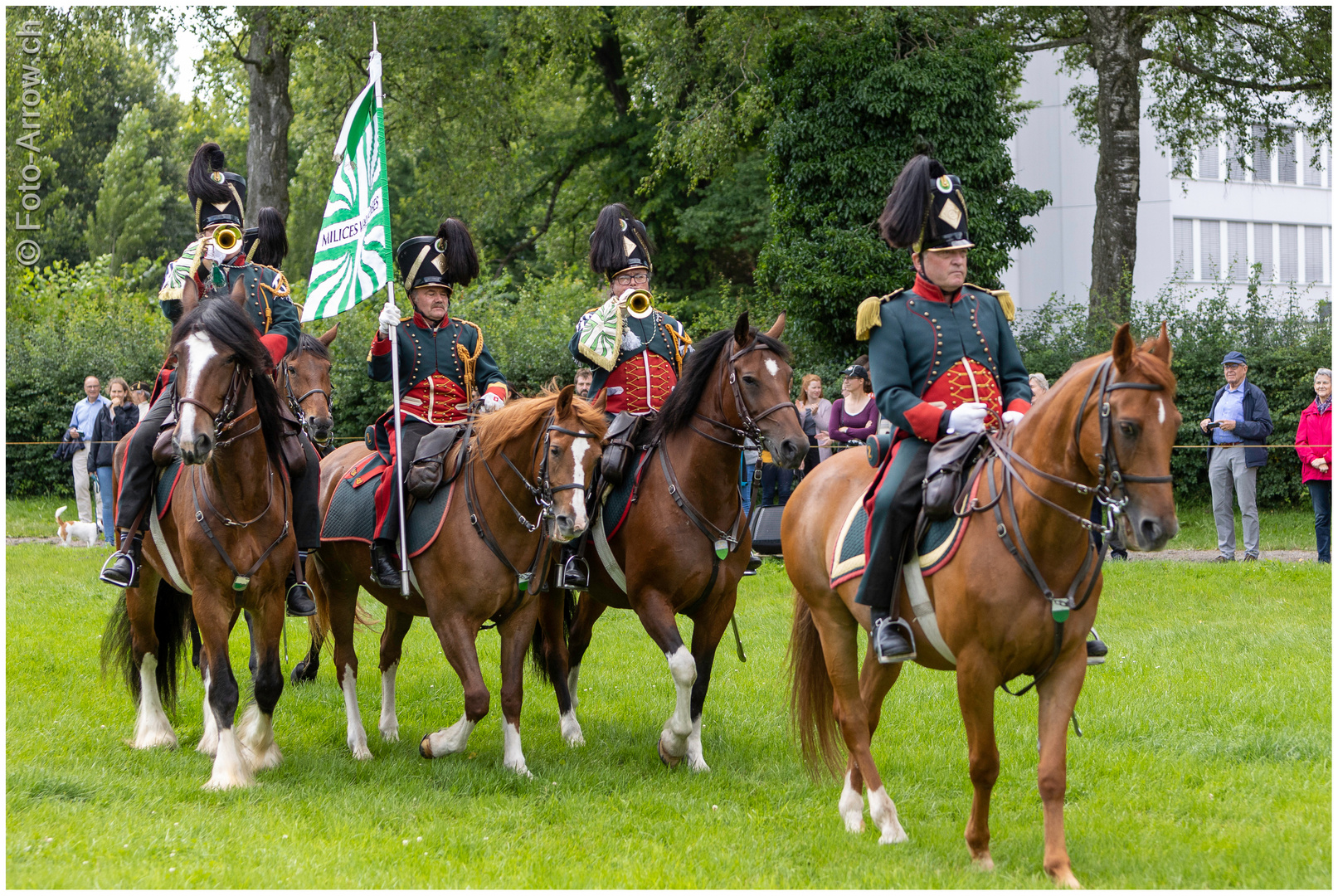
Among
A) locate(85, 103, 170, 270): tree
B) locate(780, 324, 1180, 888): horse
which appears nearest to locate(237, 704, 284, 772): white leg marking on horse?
Result: locate(780, 324, 1180, 888): horse

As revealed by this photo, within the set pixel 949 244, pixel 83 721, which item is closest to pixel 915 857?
pixel 949 244

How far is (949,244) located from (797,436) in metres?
1.50

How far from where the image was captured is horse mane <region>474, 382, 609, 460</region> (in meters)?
7.02

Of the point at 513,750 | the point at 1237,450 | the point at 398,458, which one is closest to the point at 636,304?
the point at 398,458

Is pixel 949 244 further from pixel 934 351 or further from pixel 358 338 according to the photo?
pixel 358 338

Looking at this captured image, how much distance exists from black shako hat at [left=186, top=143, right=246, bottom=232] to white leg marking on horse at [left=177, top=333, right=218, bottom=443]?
199cm

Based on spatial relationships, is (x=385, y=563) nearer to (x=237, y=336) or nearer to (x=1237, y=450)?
(x=237, y=336)

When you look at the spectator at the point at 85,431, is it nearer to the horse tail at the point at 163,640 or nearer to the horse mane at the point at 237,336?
the horse tail at the point at 163,640

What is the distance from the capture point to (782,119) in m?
22.8

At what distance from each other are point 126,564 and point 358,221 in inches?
106

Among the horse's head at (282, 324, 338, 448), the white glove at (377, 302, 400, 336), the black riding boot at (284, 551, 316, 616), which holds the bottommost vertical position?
the black riding boot at (284, 551, 316, 616)

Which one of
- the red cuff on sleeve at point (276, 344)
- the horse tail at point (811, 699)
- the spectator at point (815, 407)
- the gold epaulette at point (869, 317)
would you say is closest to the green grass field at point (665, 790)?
the horse tail at point (811, 699)

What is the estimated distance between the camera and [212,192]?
26.8ft

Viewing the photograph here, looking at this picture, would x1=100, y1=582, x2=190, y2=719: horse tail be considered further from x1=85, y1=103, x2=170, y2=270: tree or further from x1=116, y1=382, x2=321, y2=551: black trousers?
x1=85, y1=103, x2=170, y2=270: tree
